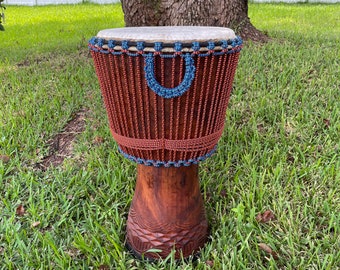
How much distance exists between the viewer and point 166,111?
4.12ft

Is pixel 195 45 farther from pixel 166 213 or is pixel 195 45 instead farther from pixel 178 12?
pixel 178 12

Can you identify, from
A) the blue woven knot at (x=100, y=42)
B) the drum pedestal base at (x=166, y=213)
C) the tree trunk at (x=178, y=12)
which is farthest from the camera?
the tree trunk at (x=178, y=12)

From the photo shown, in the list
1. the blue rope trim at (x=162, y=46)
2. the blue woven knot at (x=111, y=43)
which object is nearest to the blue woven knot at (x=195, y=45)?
the blue rope trim at (x=162, y=46)

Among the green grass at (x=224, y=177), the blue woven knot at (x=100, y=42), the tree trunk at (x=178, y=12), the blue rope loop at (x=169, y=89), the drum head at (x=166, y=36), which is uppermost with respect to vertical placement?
the drum head at (x=166, y=36)

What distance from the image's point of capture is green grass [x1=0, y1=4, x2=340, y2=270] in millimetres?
1461

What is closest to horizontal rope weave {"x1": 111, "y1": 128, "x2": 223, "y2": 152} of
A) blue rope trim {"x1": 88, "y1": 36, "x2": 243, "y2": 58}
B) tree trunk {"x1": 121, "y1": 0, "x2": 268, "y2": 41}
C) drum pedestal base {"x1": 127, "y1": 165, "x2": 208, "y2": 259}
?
drum pedestal base {"x1": 127, "y1": 165, "x2": 208, "y2": 259}

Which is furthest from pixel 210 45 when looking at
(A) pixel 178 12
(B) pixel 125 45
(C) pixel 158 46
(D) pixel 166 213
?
(A) pixel 178 12

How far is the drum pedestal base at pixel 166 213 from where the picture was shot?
142 cm

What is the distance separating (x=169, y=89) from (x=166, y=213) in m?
0.52

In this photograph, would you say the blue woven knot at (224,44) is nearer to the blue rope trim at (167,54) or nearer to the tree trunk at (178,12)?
the blue rope trim at (167,54)

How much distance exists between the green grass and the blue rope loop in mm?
634

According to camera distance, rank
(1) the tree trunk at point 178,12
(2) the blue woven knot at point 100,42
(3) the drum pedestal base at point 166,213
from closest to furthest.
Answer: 1. (2) the blue woven knot at point 100,42
2. (3) the drum pedestal base at point 166,213
3. (1) the tree trunk at point 178,12

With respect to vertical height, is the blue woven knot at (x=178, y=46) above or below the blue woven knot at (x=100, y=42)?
above

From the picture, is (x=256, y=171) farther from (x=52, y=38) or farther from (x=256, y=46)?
(x=52, y=38)
